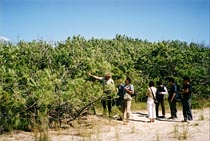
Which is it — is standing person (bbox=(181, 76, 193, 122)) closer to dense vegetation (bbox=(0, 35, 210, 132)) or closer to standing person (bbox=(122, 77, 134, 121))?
standing person (bbox=(122, 77, 134, 121))

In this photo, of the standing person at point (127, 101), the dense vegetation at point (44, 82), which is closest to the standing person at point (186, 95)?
the standing person at point (127, 101)

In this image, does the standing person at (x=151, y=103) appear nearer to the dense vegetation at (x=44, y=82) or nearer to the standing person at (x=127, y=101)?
the standing person at (x=127, y=101)

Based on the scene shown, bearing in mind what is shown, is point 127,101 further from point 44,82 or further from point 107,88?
point 44,82

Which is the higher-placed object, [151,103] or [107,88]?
[107,88]

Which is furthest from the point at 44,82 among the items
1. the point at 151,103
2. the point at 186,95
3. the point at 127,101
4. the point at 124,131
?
the point at 186,95

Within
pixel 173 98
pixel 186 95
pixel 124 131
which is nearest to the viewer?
pixel 124 131

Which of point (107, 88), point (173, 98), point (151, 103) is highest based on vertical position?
point (107, 88)

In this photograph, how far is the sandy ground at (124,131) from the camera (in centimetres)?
1050

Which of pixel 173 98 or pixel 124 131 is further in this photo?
pixel 173 98

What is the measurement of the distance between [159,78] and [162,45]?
2.08 metres

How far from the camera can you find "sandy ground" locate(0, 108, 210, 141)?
10500mm

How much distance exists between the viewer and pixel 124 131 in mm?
11617

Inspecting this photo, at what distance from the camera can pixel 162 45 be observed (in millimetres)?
21547

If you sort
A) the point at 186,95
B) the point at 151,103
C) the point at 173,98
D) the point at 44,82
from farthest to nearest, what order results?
the point at 173,98
the point at 151,103
the point at 186,95
the point at 44,82
